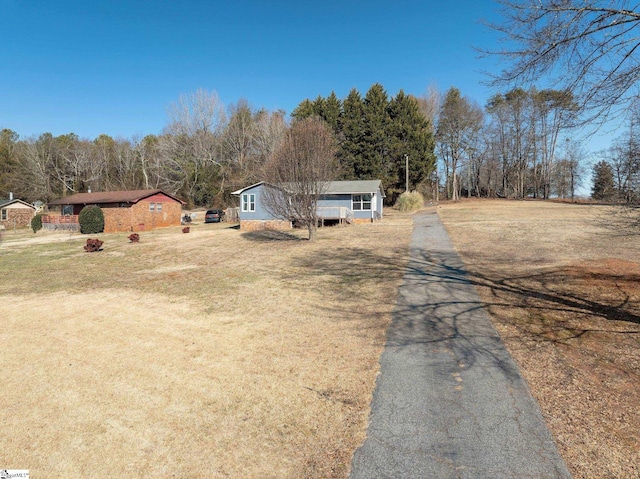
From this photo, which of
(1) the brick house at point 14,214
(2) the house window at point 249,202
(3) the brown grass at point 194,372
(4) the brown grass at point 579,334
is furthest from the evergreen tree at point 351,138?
(1) the brick house at point 14,214

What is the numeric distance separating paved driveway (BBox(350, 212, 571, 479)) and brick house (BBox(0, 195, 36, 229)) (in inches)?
1916

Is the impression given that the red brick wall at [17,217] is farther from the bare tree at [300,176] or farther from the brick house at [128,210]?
the bare tree at [300,176]

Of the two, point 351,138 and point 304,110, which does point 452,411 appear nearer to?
point 351,138

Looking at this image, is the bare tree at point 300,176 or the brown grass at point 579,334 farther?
the bare tree at point 300,176

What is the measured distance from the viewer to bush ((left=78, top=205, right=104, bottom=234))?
102 feet

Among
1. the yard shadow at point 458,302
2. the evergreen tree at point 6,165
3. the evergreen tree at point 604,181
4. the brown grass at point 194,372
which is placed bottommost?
the brown grass at point 194,372

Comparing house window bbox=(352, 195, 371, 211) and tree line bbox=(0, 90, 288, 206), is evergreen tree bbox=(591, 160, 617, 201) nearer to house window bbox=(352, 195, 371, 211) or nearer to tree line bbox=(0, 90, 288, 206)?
house window bbox=(352, 195, 371, 211)

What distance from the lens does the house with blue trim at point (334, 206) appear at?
2836 cm

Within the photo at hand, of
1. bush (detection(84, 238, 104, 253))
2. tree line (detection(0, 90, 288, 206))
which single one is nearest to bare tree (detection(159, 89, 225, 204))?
tree line (detection(0, 90, 288, 206))

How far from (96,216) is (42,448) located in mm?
32813

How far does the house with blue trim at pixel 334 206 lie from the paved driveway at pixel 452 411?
21504mm

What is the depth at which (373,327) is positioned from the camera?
6.91m

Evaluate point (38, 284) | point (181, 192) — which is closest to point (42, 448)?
point (38, 284)

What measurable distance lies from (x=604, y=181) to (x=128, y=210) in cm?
3466
